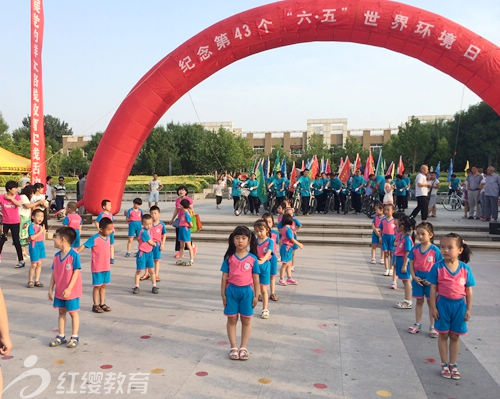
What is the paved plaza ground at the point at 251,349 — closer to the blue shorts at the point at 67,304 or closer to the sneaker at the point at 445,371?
the sneaker at the point at 445,371

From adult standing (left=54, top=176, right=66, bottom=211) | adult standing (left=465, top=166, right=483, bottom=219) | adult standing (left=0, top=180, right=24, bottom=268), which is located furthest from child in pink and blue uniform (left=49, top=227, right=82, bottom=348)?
adult standing (left=465, top=166, right=483, bottom=219)

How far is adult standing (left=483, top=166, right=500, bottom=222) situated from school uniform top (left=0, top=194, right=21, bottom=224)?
1251cm

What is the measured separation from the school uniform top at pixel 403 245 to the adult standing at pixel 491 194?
8176 millimetres

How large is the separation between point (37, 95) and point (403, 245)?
12966mm

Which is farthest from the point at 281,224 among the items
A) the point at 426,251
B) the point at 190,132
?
the point at 190,132

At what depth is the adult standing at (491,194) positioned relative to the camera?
13.1 meters

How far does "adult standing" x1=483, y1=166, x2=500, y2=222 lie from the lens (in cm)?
1309

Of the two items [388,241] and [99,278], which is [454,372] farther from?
[99,278]

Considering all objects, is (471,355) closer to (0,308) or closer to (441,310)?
Result: (441,310)

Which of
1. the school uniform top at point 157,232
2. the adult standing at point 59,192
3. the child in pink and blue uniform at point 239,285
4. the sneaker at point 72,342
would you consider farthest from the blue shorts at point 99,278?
the adult standing at point 59,192

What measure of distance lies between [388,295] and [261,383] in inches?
151

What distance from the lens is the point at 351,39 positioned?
1230 centimetres

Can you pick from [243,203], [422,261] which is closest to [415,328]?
[422,261]

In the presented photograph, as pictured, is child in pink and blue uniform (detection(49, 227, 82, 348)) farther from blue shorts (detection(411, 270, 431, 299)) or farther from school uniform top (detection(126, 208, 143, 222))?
school uniform top (detection(126, 208, 143, 222))
